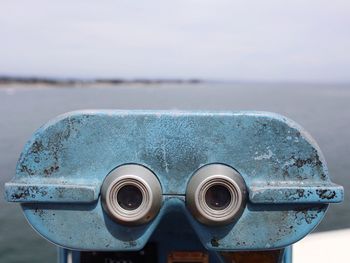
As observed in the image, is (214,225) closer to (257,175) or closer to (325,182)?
(257,175)

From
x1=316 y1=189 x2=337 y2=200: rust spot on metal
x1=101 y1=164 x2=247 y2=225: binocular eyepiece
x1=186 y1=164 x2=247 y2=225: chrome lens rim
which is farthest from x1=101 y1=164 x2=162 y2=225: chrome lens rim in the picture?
x1=316 y1=189 x2=337 y2=200: rust spot on metal

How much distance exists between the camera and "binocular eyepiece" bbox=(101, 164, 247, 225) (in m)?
1.40

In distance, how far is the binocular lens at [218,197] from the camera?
1.42m

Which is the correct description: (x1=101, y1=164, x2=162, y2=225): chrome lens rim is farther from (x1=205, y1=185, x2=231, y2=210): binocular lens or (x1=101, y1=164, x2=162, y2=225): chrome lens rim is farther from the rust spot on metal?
the rust spot on metal

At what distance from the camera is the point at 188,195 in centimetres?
143

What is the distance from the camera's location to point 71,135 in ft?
4.77

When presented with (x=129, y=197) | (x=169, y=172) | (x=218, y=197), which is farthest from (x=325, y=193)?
(x=129, y=197)

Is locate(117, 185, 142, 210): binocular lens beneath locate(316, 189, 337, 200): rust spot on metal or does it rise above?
above

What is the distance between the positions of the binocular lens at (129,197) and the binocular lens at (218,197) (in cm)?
19

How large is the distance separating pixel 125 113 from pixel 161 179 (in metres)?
0.21

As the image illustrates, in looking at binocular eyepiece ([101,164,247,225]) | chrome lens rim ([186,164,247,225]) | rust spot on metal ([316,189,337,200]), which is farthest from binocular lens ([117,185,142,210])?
rust spot on metal ([316,189,337,200])

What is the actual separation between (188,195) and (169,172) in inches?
3.4

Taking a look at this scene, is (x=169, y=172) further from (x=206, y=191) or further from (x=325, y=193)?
(x=325, y=193)

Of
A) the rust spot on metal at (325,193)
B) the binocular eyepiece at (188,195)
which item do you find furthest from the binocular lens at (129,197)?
the rust spot on metal at (325,193)
